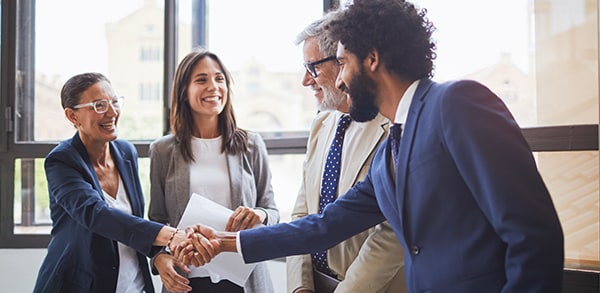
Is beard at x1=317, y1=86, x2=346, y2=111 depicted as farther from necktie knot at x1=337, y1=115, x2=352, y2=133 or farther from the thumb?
the thumb

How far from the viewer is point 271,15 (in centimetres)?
332

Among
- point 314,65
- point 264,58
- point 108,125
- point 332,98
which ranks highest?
point 264,58

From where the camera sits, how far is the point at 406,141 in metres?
1.43

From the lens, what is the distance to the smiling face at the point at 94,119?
7.59ft

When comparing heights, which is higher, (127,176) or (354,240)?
(127,176)

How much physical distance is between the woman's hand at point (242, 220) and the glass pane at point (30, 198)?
1.84 metres

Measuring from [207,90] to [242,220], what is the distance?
1.84 ft

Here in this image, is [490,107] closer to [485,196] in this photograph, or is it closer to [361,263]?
[485,196]

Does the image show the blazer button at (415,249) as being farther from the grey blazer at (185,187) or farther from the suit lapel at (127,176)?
the suit lapel at (127,176)

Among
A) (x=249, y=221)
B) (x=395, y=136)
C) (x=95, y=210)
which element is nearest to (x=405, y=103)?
(x=395, y=136)

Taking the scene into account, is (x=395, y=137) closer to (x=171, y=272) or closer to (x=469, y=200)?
(x=469, y=200)

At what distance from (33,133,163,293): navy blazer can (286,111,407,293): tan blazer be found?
58 centimetres

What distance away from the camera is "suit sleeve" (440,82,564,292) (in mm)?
1144

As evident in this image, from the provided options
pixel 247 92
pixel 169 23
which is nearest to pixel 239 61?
pixel 247 92
